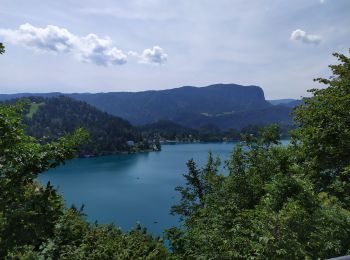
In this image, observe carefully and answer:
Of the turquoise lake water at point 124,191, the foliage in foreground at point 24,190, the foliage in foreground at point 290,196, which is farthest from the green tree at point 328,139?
the turquoise lake water at point 124,191

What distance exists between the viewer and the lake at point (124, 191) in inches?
2862

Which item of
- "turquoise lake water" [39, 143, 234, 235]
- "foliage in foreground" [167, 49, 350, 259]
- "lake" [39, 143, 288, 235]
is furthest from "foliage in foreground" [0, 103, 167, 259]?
"turquoise lake water" [39, 143, 234, 235]

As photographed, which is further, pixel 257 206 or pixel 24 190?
pixel 257 206

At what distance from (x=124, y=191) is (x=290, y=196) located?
97.0m

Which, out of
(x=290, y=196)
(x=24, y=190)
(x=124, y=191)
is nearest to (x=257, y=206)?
(x=290, y=196)

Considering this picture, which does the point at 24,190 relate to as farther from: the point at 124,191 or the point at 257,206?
the point at 124,191

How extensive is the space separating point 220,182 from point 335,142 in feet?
28.1

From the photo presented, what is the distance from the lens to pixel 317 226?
8.31 metres

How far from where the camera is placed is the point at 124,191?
10356 centimetres

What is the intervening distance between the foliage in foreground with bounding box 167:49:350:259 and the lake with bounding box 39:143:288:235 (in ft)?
67.3

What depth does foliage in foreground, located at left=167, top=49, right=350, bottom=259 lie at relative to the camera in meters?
A: 8.15

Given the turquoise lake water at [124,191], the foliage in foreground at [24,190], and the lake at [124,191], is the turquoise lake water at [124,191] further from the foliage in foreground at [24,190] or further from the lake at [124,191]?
the foliage in foreground at [24,190]

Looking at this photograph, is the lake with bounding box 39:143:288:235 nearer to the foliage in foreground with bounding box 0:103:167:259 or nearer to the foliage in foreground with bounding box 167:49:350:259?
the foliage in foreground with bounding box 167:49:350:259

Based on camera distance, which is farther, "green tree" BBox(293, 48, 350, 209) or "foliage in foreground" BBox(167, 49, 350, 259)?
"green tree" BBox(293, 48, 350, 209)
